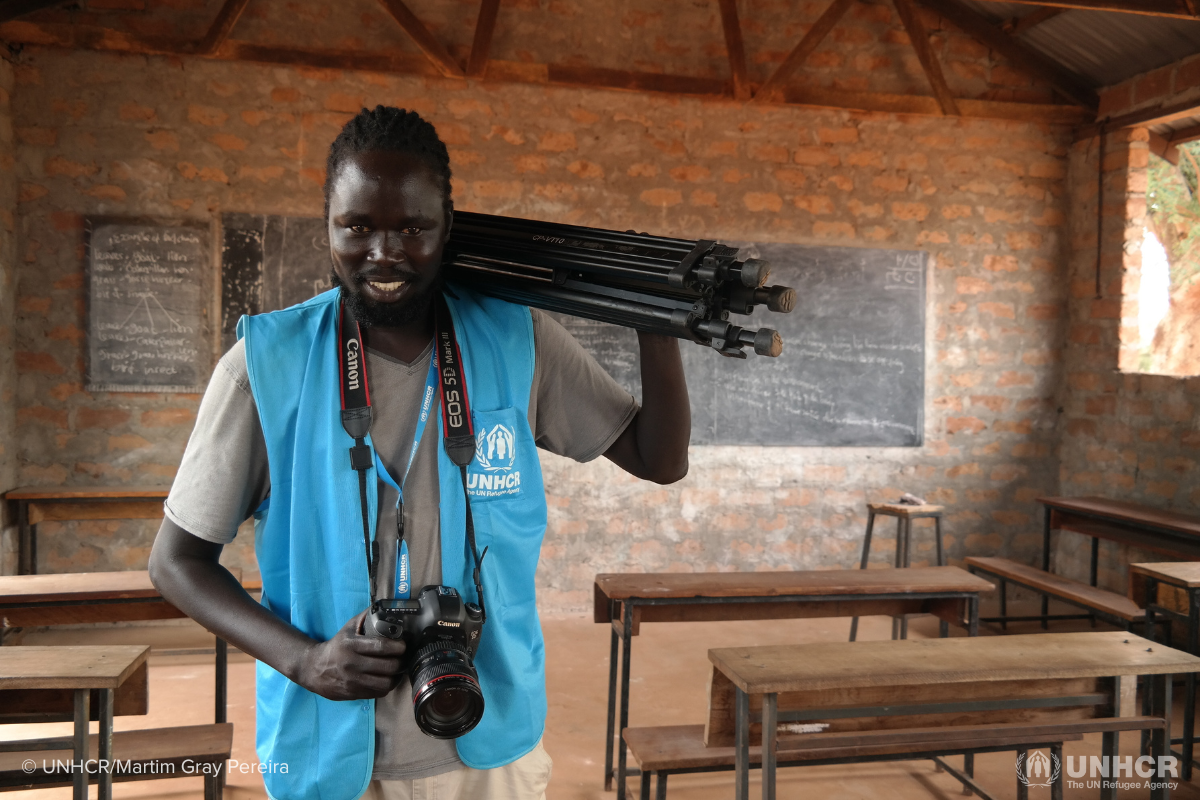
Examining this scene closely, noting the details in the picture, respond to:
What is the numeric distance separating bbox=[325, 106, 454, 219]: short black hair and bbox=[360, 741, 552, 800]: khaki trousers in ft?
2.45

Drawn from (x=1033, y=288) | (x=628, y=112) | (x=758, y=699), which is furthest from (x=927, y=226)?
(x=758, y=699)

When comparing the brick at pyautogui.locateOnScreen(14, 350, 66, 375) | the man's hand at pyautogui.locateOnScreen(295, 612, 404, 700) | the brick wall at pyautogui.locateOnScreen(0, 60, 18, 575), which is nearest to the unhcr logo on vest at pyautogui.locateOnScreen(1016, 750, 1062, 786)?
the man's hand at pyautogui.locateOnScreen(295, 612, 404, 700)

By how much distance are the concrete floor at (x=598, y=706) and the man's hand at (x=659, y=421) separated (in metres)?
1.87

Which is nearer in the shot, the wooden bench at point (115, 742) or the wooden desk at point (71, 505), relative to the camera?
the wooden bench at point (115, 742)

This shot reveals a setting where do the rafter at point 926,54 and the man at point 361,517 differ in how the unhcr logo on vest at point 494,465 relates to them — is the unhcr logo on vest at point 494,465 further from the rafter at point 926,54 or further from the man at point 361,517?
the rafter at point 926,54

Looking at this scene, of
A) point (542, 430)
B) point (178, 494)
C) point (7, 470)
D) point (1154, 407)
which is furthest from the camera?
point (1154, 407)

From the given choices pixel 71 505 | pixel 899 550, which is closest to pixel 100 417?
pixel 71 505

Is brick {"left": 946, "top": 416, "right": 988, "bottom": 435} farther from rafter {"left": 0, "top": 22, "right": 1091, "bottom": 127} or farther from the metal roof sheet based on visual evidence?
the metal roof sheet

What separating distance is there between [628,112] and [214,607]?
14.1 ft

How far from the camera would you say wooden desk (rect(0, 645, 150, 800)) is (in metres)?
1.84

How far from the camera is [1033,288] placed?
A: 529cm

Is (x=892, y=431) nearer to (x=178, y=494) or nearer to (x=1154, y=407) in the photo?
(x=1154, y=407)

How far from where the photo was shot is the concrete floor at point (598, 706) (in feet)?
9.32

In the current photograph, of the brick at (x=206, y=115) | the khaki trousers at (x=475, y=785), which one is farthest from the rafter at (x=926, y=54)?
the khaki trousers at (x=475, y=785)
